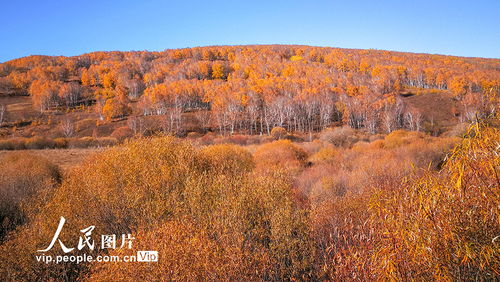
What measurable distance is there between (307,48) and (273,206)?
Answer: 655 feet

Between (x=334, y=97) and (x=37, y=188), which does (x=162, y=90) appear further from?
(x=37, y=188)

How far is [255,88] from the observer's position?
10188 centimetres

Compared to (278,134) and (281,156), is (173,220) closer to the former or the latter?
(281,156)

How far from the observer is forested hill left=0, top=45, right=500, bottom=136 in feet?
266

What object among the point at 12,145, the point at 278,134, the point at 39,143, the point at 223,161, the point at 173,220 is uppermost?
the point at 173,220

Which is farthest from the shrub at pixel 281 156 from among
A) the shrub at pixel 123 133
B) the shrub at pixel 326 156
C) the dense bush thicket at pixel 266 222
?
the shrub at pixel 123 133

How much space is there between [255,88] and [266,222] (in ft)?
308

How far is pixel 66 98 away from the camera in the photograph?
336ft

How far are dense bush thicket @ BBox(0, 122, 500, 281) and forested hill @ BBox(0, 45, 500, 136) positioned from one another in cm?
4536

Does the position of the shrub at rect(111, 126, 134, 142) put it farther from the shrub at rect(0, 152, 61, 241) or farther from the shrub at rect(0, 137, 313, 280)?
the shrub at rect(0, 137, 313, 280)

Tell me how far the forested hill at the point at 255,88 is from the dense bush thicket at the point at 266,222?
45.4 meters

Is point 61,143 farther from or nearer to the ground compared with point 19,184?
nearer to the ground

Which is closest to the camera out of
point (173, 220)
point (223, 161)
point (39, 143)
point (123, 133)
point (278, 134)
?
point (173, 220)

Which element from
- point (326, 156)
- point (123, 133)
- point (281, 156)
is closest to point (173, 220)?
point (281, 156)
